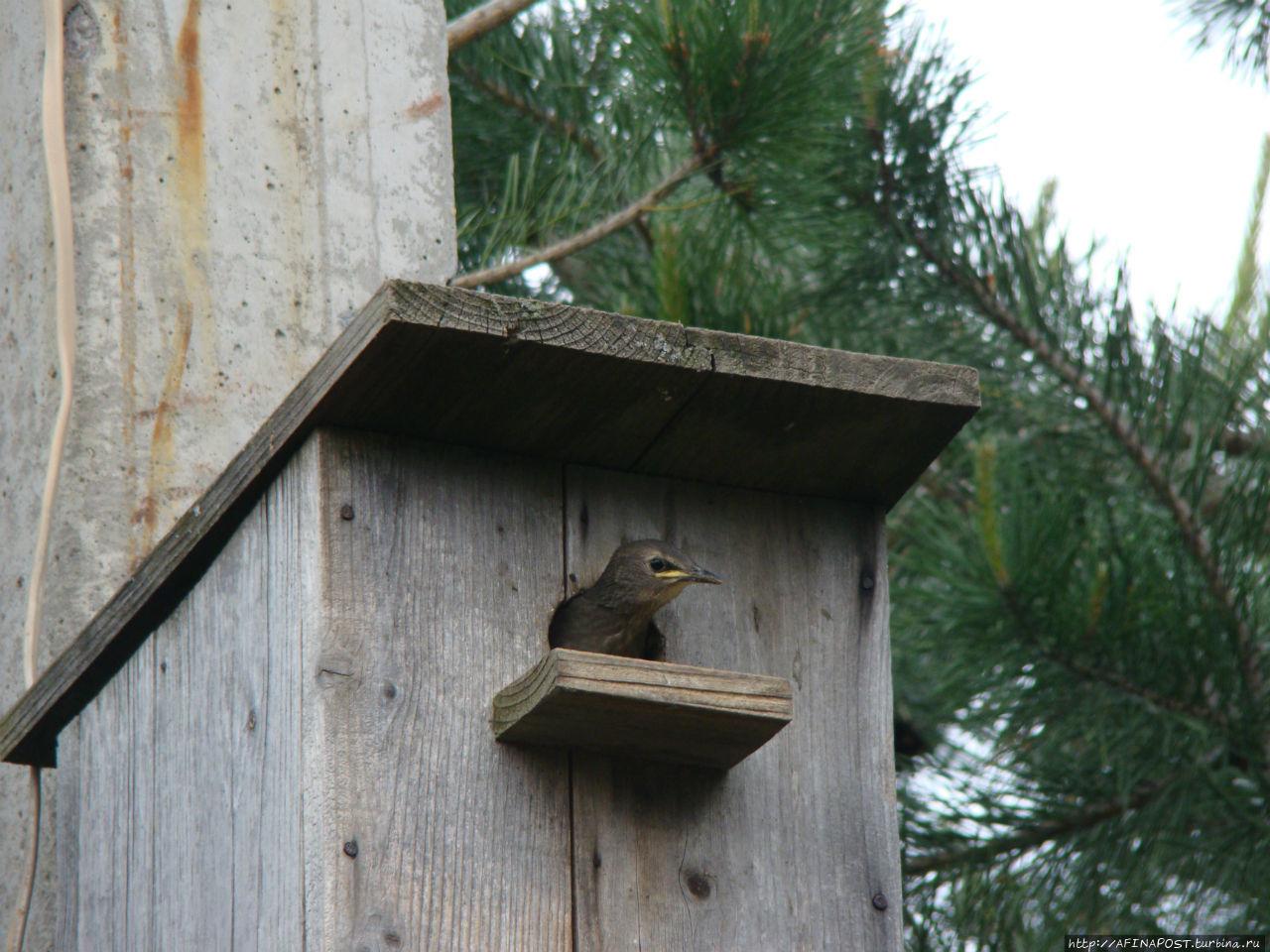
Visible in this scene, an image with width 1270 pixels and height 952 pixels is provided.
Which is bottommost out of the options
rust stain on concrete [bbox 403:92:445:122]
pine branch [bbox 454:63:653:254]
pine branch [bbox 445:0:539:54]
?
rust stain on concrete [bbox 403:92:445:122]

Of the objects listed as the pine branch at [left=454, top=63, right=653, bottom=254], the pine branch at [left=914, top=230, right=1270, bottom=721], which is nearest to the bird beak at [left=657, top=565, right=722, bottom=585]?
the pine branch at [left=914, top=230, right=1270, bottom=721]

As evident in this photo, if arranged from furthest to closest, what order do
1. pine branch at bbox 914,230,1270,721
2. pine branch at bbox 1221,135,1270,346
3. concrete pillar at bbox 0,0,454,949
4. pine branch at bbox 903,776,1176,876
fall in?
pine branch at bbox 1221,135,1270,346, pine branch at bbox 903,776,1176,876, pine branch at bbox 914,230,1270,721, concrete pillar at bbox 0,0,454,949

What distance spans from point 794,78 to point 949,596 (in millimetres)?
1195

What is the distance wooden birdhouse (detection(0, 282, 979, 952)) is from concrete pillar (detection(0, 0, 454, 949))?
0.29 meters

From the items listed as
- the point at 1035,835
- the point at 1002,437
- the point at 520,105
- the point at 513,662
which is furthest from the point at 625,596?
the point at 520,105

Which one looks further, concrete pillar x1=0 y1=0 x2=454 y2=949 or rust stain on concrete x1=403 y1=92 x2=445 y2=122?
rust stain on concrete x1=403 y1=92 x2=445 y2=122

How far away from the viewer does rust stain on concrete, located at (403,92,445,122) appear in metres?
3.14

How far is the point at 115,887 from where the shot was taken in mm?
2508

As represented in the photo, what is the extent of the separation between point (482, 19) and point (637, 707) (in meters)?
1.92

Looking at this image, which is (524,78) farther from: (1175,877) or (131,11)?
(1175,877)

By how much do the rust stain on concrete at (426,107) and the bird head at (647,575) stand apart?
113 cm

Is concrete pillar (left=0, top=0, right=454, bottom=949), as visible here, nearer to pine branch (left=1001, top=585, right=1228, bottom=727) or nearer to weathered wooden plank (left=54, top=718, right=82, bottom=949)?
weathered wooden plank (left=54, top=718, right=82, bottom=949)

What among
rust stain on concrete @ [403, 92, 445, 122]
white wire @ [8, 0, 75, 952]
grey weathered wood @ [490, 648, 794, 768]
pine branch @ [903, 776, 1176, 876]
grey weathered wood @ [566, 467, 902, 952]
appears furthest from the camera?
pine branch @ [903, 776, 1176, 876]

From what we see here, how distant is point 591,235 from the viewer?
146 inches
